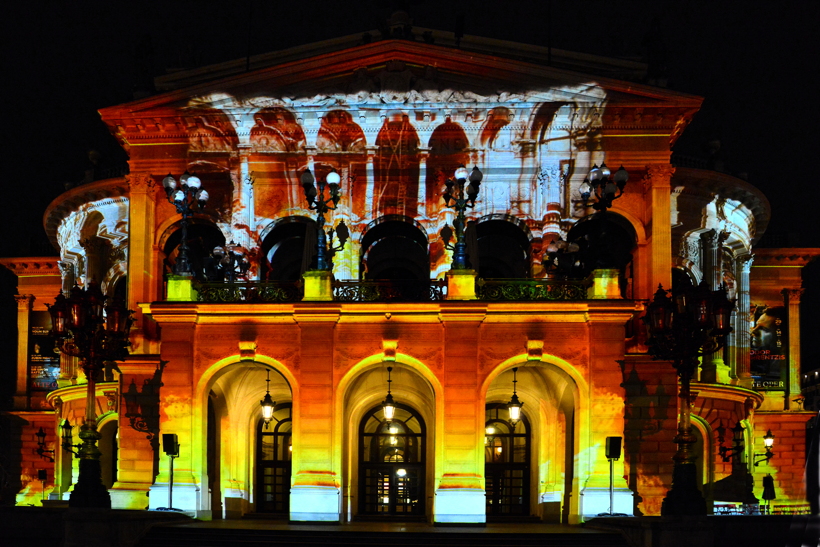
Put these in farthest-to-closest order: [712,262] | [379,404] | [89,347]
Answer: [712,262] → [379,404] → [89,347]

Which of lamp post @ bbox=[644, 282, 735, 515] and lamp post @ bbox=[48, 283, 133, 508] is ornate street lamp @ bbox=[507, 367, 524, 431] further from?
lamp post @ bbox=[48, 283, 133, 508]

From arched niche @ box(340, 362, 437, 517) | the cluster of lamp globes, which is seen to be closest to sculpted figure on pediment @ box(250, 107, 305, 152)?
the cluster of lamp globes

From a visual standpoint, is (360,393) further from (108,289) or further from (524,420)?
(108,289)

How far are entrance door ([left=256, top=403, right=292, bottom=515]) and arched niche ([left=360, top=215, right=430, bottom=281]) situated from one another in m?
5.89

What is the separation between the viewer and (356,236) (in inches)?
1651

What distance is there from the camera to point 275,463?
139 feet

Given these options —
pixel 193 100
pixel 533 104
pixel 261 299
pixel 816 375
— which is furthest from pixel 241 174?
pixel 816 375

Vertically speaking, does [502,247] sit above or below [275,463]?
above

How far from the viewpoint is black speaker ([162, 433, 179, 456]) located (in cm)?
3700

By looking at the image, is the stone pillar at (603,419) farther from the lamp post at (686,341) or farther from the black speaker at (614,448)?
the lamp post at (686,341)

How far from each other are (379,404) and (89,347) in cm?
1260

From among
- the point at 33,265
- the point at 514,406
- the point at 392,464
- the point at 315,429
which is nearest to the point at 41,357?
the point at 33,265

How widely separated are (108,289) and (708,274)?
963 inches

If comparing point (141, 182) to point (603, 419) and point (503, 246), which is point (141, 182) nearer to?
point (503, 246)
